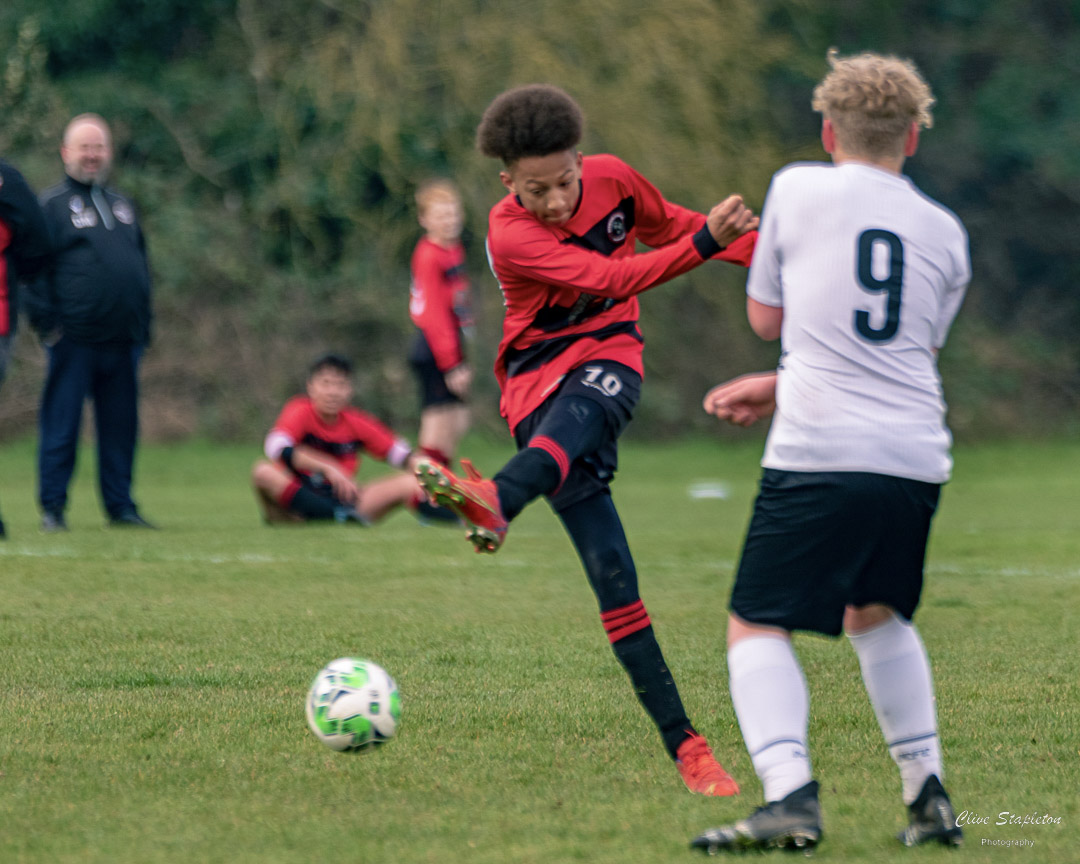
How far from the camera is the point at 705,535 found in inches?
383

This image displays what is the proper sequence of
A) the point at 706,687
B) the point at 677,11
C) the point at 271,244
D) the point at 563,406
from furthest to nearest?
the point at 271,244
the point at 677,11
the point at 706,687
the point at 563,406

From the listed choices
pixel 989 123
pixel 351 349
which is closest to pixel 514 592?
pixel 351 349

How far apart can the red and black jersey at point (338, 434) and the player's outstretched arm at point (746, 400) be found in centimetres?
694

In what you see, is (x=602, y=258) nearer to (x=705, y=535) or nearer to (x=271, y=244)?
(x=705, y=535)

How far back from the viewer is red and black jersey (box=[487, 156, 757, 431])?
3969 millimetres

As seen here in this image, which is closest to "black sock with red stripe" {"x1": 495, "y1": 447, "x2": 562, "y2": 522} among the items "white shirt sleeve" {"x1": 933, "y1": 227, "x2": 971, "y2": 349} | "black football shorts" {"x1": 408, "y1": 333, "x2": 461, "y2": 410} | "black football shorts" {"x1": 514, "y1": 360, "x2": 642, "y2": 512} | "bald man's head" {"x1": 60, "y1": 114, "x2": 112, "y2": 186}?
"black football shorts" {"x1": 514, "y1": 360, "x2": 642, "y2": 512}

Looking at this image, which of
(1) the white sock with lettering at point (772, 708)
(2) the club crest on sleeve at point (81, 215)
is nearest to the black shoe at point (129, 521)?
(2) the club crest on sleeve at point (81, 215)

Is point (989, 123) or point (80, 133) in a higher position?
point (989, 123)

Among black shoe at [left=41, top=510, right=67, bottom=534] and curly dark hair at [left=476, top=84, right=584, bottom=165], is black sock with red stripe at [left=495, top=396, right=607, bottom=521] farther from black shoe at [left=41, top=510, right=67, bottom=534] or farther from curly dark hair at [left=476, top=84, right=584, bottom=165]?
black shoe at [left=41, top=510, right=67, bottom=534]

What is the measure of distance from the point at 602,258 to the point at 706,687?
161cm

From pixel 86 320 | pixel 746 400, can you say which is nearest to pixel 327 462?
pixel 86 320

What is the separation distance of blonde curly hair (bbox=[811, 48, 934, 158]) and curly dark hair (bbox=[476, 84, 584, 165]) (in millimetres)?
924

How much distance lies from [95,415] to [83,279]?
93cm

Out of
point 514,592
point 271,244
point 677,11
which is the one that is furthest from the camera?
point 271,244
